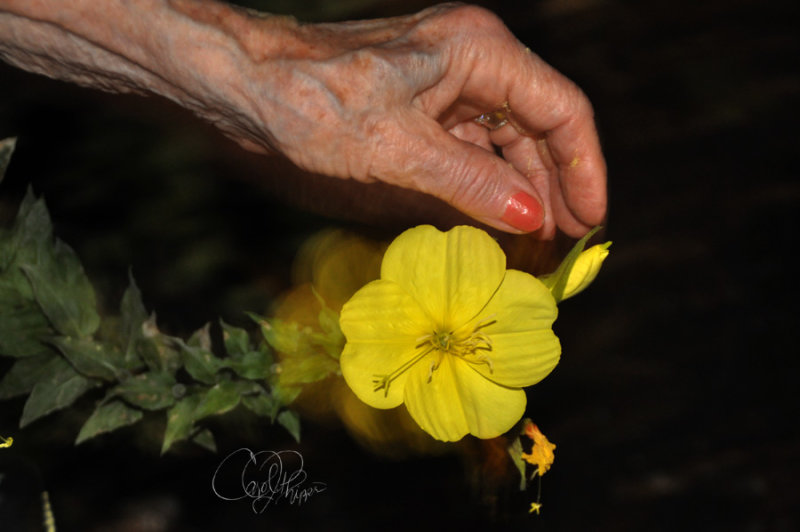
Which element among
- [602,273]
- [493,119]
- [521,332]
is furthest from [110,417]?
[602,273]

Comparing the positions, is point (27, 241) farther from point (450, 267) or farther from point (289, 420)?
point (450, 267)

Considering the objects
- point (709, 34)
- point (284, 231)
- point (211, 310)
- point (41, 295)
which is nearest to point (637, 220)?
point (709, 34)

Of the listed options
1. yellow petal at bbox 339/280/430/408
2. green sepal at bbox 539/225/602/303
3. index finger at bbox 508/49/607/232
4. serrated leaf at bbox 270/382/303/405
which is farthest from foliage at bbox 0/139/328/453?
index finger at bbox 508/49/607/232

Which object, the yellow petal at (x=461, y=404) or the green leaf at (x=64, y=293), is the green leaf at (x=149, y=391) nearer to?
the green leaf at (x=64, y=293)

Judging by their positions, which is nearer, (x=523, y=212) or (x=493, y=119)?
(x=523, y=212)

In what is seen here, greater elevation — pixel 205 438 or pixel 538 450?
pixel 538 450

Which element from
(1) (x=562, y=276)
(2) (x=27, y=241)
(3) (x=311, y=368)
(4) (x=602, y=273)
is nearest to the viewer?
(1) (x=562, y=276)
